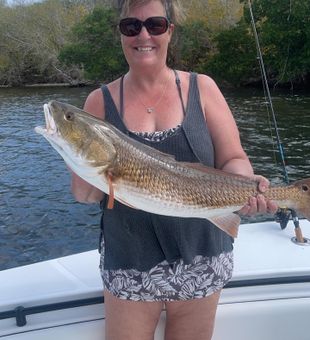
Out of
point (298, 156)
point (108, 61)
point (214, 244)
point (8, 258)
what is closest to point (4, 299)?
point (214, 244)

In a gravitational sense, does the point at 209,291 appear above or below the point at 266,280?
above

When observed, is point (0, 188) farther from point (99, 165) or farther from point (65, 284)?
point (99, 165)

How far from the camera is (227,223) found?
7.92ft

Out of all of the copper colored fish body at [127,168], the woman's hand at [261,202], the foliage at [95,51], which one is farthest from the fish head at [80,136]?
the foliage at [95,51]

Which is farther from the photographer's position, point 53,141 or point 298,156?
point 298,156

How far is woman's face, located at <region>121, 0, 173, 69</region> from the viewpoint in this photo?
231 cm

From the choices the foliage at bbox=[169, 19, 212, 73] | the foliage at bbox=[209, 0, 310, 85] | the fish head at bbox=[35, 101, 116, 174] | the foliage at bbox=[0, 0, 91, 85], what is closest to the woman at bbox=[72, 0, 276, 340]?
the fish head at bbox=[35, 101, 116, 174]

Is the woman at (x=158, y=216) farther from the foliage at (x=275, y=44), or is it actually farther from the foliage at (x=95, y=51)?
the foliage at (x=95, y=51)

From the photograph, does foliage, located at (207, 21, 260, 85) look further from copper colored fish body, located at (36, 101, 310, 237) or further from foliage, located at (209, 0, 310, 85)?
copper colored fish body, located at (36, 101, 310, 237)

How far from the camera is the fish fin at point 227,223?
2.39 meters

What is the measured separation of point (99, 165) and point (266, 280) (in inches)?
58.1

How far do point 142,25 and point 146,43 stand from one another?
87mm

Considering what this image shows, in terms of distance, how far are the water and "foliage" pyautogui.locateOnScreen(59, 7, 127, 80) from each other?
74.0 ft

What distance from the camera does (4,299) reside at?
287 cm
